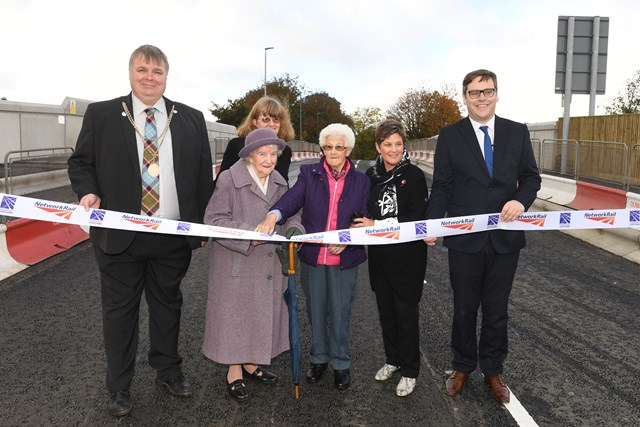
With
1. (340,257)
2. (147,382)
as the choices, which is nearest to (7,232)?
(147,382)

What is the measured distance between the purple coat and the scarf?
106mm

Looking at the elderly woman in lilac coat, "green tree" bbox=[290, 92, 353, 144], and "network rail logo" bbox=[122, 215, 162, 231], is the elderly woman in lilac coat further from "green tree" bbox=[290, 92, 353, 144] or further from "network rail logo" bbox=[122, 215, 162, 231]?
"green tree" bbox=[290, 92, 353, 144]

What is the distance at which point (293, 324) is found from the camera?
3.77m

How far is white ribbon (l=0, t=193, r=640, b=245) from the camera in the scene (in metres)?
3.42

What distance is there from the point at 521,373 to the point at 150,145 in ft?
10.5

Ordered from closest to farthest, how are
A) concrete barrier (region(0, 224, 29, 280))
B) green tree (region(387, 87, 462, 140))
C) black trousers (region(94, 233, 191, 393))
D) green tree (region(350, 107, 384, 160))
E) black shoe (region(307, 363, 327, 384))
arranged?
black trousers (region(94, 233, 191, 393)), black shoe (region(307, 363, 327, 384)), concrete barrier (region(0, 224, 29, 280)), green tree (region(387, 87, 462, 140)), green tree (region(350, 107, 384, 160))

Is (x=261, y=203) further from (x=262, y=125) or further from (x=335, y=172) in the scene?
(x=262, y=125)

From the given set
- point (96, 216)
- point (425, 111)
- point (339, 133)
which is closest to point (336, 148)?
point (339, 133)

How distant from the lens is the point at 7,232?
689 cm

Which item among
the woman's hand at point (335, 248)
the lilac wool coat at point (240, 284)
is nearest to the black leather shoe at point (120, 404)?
the lilac wool coat at point (240, 284)

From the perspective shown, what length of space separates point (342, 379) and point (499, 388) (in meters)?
1.10

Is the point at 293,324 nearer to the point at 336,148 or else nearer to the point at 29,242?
the point at 336,148

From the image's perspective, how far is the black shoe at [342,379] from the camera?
387cm

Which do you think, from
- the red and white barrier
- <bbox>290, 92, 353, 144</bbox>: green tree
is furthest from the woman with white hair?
<bbox>290, 92, 353, 144</bbox>: green tree
